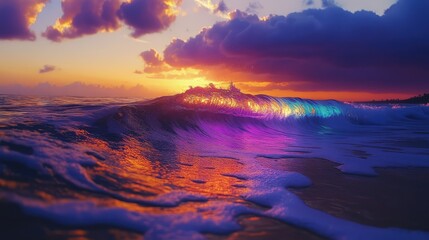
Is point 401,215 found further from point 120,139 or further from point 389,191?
point 120,139

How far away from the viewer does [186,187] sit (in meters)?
3.29

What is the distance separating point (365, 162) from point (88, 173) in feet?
13.4

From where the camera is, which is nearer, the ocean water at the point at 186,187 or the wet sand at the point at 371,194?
the ocean water at the point at 186,187

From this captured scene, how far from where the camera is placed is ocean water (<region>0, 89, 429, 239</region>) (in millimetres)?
2324

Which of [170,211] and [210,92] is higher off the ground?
[210,92]

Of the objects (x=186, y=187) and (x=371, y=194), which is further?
(x=371, y=194)

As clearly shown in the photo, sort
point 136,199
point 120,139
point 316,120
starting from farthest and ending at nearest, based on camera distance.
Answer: point 316,120 → point 120,139 → point 136,199

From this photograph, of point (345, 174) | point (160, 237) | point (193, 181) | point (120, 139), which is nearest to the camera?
point (160, 237)

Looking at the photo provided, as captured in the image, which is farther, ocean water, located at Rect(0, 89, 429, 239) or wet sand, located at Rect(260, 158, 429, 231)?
wet sand, located at Rect(260, 158, 429, 231)

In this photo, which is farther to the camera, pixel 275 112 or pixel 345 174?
pixel 275 112

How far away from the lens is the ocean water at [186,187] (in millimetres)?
2324

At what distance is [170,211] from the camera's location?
2605 mm

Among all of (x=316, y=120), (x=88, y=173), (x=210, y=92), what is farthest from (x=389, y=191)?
(x=316, y=120)

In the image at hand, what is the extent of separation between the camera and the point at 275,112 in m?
Answer: 12.8
